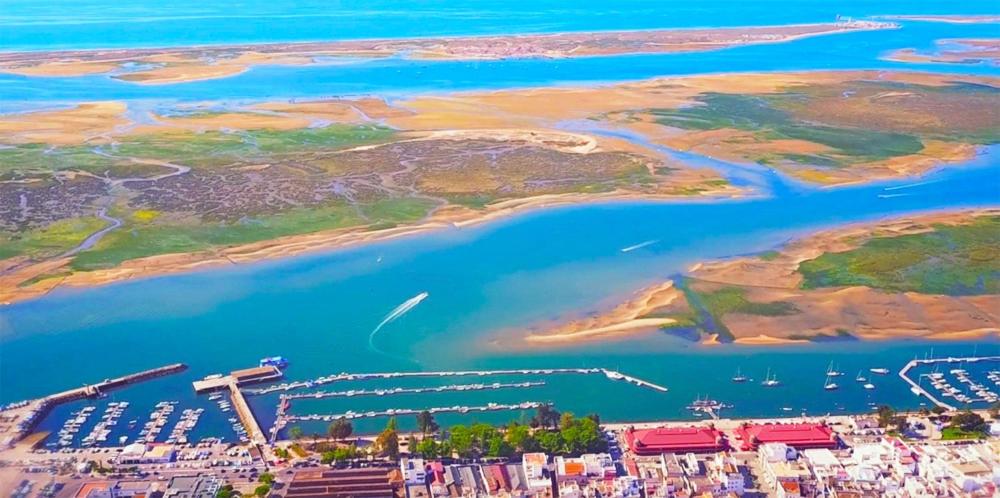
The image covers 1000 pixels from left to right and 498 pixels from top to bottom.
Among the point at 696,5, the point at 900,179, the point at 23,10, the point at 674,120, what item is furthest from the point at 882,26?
the point at 23,10

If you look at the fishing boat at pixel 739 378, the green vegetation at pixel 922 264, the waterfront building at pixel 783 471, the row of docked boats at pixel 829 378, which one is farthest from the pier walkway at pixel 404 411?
the green vegetation at pixel 922 264

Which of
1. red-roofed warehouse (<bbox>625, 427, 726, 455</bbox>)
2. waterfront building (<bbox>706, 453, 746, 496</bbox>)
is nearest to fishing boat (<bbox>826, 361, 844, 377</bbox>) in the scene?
red-roofed warehouse (<bbox>625, 427, 726, 455</bbox>)

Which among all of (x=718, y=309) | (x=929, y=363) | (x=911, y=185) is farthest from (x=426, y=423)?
(x=911, y=185)

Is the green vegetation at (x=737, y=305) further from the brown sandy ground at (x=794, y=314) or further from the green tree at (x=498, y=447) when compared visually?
the green tree at (x=498, y=447)

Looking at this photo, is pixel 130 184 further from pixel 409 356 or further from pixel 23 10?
pixel 23 10

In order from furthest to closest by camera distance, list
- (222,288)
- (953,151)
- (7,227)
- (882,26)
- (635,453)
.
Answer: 1. (882,26)
2. (953,151)
3. (7,227)
4. (222,288)
5. (635,453)
